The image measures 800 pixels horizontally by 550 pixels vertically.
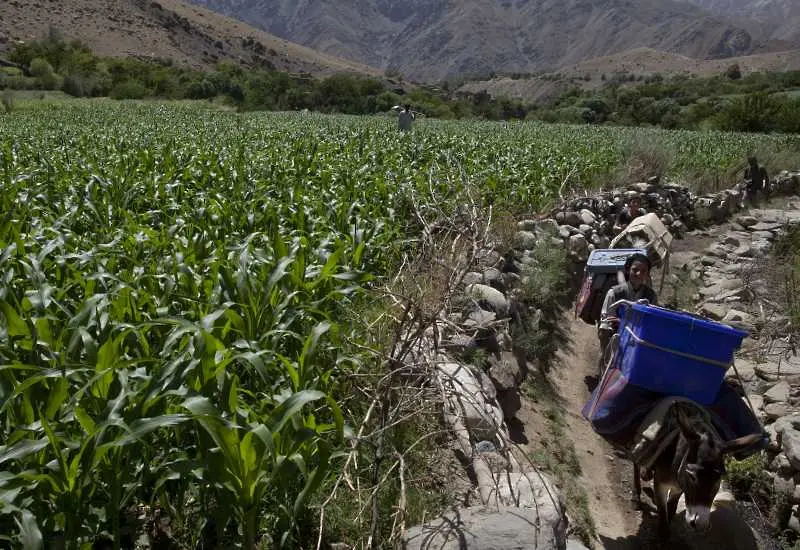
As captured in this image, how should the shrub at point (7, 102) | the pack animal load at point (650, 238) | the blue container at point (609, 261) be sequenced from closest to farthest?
the blue container at point (609, 261) < the pack animal load at point (650, 238) < the shrub at point (7, 102)

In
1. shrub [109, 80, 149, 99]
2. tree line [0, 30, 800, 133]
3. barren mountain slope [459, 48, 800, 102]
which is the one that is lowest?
shrub [109, 80, 149, 99]

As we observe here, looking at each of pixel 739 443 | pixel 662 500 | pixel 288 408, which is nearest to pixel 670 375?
pixel 739 443

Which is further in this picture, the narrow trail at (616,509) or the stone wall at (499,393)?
the narrow trail at (616,509)

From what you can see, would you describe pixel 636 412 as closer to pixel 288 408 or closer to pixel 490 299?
pixel 490 299

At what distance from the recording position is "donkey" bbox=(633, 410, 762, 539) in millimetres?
3857

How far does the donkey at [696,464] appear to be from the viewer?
3.86 meters

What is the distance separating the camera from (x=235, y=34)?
101188mm

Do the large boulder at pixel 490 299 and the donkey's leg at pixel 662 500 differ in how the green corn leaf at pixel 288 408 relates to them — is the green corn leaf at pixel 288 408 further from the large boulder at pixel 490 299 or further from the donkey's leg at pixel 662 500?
the large boulder at pixel 490 299

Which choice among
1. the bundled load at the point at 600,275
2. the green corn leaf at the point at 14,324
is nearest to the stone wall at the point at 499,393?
the bundled load at the point at 600,275

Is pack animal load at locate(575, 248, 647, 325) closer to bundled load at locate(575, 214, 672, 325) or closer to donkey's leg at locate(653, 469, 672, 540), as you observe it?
bundled load at locate(575, 214, 672, 325)

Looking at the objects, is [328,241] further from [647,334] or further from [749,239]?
[749,239]

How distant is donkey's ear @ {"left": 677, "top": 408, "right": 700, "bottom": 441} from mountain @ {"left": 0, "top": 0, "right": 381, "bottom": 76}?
7704cm

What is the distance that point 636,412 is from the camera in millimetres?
4316

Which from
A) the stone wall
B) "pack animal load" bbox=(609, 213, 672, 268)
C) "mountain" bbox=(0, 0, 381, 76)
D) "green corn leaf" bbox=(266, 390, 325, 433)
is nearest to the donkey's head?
the stone wall
